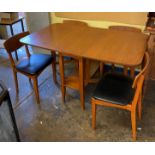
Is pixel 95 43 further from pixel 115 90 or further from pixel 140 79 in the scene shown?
pixel 140 79

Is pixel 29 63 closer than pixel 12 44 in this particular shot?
No

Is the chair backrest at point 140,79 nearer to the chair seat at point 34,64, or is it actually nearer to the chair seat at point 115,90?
the chair seat at point 115,90

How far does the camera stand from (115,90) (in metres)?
1.82

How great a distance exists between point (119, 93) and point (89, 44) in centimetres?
58

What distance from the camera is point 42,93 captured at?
2.57 meters

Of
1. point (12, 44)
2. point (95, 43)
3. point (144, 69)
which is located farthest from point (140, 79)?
point (12, 44)

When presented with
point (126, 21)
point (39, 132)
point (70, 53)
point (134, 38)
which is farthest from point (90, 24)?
point (39, 132)

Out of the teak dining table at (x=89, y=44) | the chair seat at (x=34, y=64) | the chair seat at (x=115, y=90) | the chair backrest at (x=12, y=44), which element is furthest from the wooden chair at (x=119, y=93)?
the chair backrest at (x=12, y=44)

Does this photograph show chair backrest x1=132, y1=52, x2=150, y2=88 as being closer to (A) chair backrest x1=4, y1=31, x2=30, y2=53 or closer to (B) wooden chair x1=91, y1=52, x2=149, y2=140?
(B) wooden chair x1=91, y1=52, x2=149, y2=140

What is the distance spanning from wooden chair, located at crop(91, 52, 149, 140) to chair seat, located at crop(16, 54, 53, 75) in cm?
76

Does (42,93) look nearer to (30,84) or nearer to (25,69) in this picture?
(30,84)

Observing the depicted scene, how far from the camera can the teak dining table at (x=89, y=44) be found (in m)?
1.74

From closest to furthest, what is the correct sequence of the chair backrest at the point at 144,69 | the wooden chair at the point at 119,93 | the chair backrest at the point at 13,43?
the chair backrest at the point at 144,69, the wooden chair at the point at 119,93, the chair backrest at the point at 13,43

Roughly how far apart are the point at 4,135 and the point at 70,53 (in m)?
0.90
